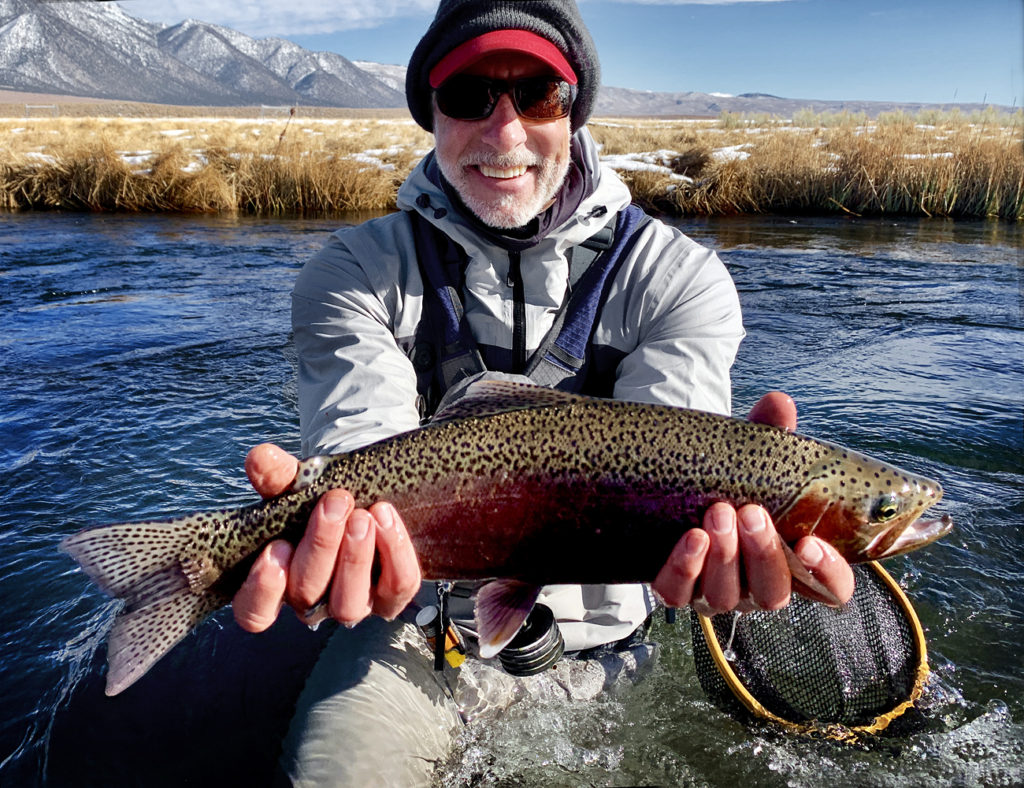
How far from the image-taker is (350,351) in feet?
9.49

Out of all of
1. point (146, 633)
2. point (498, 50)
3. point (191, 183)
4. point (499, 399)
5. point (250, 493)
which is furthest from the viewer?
point (191, 183)

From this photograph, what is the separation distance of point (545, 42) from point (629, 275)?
93 centimetres

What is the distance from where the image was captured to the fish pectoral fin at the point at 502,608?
2252mm

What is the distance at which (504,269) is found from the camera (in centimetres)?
308

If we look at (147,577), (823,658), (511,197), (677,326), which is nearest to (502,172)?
(511,197)

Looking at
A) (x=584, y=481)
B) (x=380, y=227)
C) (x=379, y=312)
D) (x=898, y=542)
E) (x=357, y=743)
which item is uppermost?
(x=380, y=227)

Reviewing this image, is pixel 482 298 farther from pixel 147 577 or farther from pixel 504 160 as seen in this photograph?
pixel 147 577

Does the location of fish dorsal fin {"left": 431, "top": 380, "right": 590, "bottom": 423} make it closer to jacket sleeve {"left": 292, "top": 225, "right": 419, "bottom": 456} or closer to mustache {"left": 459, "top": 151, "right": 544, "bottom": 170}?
jacket sleeve {"left": 292, "top": 225, "right": 419, "bottom": 456}

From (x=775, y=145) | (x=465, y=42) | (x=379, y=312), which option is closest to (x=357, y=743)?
(x=379, y=312)

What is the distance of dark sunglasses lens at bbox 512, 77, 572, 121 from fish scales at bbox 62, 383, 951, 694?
56.4 inches

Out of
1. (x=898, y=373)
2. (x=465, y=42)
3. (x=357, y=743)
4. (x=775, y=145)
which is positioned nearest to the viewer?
(x=357, y=743)

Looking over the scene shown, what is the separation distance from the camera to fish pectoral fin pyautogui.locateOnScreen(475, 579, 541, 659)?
2252 mm

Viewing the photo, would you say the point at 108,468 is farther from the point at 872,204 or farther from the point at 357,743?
the point at 872,204

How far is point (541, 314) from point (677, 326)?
1.70 ft
